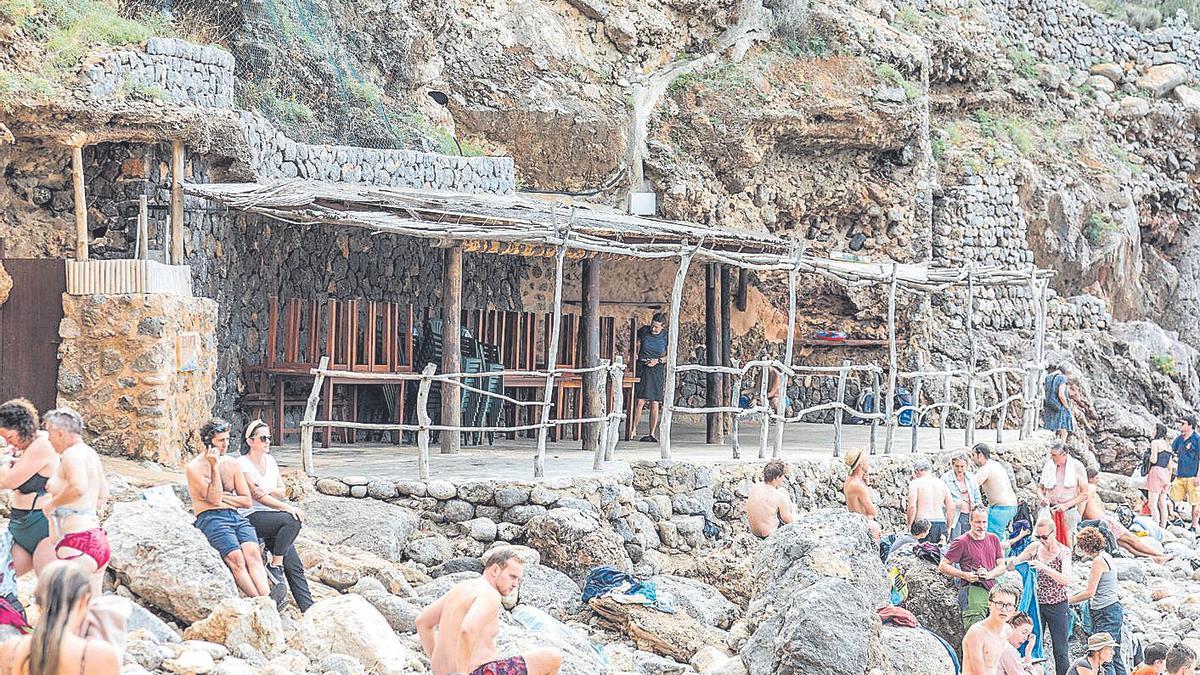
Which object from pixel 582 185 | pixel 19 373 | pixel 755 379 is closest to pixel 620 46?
pixel 582 185


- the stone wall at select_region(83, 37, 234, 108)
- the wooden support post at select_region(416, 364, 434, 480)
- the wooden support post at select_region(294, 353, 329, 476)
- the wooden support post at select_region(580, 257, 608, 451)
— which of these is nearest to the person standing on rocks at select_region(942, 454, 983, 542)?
the wooden support post at select_region(580, 257, 608, 451)

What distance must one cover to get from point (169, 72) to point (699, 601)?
622 centimetres

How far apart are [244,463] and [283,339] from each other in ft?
18.1

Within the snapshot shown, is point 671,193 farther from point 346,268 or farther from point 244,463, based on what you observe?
point 244,463

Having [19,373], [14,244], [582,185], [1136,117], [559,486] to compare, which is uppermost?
[1136,117]

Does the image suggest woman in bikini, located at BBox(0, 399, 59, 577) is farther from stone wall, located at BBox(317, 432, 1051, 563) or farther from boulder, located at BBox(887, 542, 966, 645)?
boulder, located at BBox(887, 542, 966, 645)

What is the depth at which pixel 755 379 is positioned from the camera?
2072 centimetres

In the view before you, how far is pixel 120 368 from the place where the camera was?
10461 millimetres

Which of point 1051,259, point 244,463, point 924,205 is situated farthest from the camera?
point 1051,259

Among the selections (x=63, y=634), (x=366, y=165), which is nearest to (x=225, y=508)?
(x=63, y=634)

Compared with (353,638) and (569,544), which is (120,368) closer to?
(569,544)

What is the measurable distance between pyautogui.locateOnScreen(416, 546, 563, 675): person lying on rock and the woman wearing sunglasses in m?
4.57

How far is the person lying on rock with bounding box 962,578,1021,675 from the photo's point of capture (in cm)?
825

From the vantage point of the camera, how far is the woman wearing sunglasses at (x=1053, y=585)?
9.98 m
